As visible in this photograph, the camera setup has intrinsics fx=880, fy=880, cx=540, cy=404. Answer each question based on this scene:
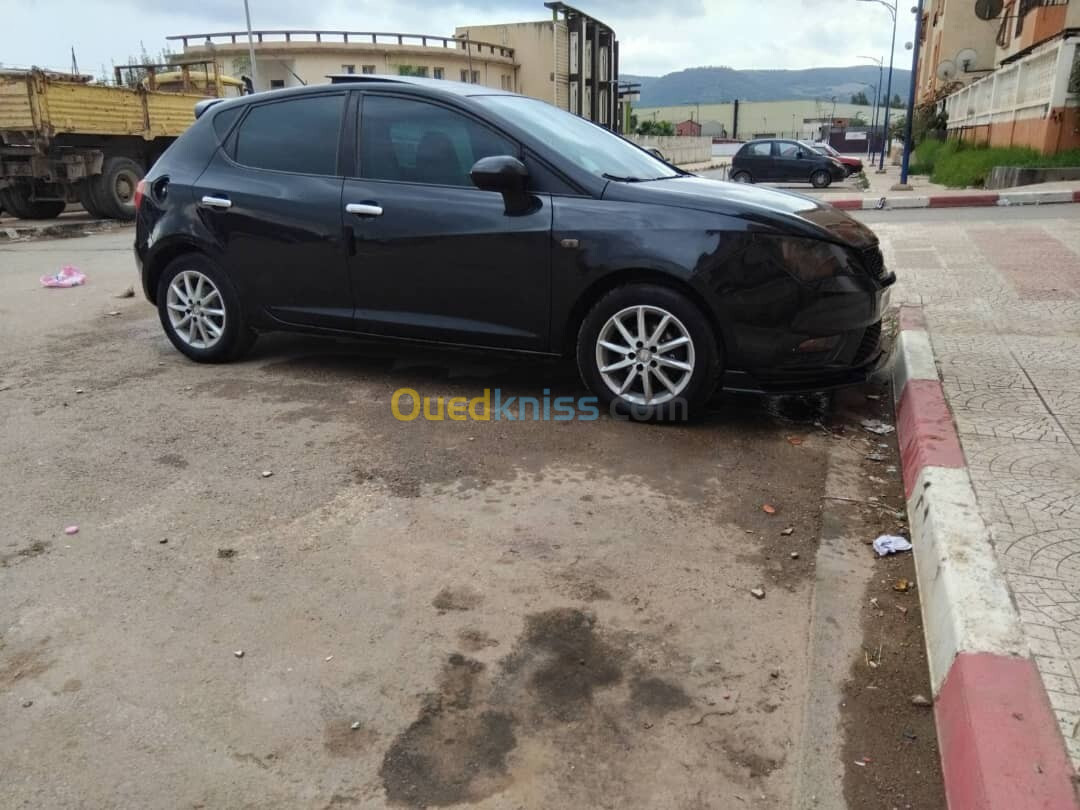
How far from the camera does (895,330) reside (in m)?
6.36

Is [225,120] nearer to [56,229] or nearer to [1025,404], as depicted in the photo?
[1025,404]

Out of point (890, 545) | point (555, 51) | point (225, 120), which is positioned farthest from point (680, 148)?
point (890, 545)

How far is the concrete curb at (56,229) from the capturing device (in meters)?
14.8

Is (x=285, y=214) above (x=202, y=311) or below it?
above

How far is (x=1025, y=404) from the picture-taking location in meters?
4.36

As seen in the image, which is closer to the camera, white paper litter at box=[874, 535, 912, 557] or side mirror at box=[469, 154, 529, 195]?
white paper litter at box=[874, 535, 912, 557]

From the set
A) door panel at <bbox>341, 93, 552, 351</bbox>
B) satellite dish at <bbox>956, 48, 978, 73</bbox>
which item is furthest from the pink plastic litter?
satellite dish at <bbox>956, 48, 978, 73</bbox>

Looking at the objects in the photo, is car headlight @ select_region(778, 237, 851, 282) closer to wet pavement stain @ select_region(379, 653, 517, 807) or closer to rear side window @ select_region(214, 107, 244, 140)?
wet pavement stain @ select_region(379, 653, 517, 807)

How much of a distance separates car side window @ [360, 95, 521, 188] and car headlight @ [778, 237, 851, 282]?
1.50 meters

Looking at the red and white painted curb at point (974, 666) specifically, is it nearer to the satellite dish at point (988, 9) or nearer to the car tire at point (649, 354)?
the car tire at point (649, 354)

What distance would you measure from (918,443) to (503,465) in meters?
1.85

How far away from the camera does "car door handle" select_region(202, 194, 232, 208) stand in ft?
17.4

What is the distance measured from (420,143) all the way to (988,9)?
38946 millimetres

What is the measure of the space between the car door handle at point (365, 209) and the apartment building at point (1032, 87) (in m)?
18.3
